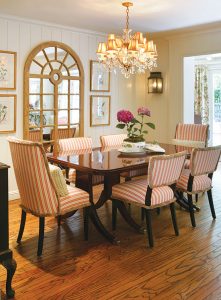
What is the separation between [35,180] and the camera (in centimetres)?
287

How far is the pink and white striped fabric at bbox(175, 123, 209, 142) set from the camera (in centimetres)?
493

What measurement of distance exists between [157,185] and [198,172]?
71 cm

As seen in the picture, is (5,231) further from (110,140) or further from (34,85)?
(34,85)

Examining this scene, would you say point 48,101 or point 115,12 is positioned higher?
point 115,12

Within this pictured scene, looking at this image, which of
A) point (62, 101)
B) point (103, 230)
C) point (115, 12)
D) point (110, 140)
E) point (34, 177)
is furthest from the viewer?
point (62, 101)

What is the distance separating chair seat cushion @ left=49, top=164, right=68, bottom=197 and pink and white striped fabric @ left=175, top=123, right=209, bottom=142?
8.43 ft

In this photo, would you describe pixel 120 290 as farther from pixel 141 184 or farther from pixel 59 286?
pixel 141 184

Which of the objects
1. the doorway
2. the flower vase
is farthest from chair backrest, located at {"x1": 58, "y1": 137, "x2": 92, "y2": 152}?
the doorway

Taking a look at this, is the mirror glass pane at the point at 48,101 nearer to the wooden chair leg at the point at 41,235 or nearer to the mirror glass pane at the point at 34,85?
the mirror glass pane at the point at 34,85

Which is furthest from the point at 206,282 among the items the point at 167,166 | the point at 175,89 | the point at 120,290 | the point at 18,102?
the point at 175,89

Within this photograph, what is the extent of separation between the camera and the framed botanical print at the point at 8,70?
4551mm

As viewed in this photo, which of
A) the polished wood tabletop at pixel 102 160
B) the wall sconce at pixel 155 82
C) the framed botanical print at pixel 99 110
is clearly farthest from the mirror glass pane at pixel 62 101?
the wall sconce at pixel 155 82

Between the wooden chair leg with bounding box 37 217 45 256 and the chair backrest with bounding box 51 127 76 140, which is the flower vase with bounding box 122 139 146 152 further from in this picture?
the chair backrest with bounding box 51 127 76 140

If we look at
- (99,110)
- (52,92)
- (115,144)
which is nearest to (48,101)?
(52,92)
